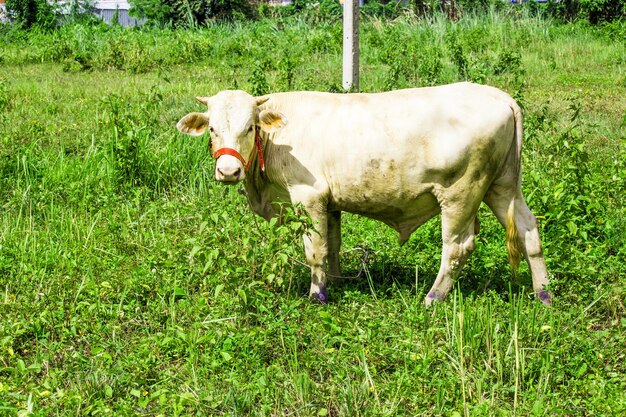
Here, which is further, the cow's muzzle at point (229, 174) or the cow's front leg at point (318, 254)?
the cow's front leg at point (318, 254)

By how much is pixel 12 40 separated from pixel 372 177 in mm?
13407

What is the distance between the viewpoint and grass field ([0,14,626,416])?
4426 mm

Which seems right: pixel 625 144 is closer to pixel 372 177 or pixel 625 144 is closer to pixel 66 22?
pixel 372 177

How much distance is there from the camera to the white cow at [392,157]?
5.21 meters

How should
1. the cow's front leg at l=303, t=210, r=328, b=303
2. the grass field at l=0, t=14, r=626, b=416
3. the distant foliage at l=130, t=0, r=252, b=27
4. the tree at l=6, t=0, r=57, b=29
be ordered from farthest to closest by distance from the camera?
1. the distant foliage at l=130, t=0, r=252, b=27
2. the tree at l=6, t=0, r=57, b=29
3. the cow's front leg at l=303, t=210, r=328, b=303
4. the grass field at l=0, t=14, r=626, b=416

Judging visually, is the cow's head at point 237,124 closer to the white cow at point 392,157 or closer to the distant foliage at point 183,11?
the white cow at point 392,157

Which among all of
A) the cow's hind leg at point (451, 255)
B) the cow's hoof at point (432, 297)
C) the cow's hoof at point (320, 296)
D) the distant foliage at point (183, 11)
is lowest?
the distant foliage at point (183, 11)

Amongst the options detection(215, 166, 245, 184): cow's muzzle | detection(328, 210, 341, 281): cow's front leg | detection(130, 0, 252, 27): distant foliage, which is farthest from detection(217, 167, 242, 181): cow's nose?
detection(130, 0, 252, 27): distant foliage

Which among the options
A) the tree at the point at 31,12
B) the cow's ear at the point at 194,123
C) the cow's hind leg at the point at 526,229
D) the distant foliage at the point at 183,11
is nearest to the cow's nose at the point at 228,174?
the cow's ear at the point at 194,123

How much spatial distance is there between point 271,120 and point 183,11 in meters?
15.0

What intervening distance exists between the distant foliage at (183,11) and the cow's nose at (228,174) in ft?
46.8

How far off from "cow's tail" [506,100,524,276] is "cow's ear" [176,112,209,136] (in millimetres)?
1872

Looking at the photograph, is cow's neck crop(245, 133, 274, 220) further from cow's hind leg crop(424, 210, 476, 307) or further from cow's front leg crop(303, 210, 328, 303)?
cow's hind leg crop(424, 210, 476, 307)

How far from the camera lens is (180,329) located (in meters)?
4.98
